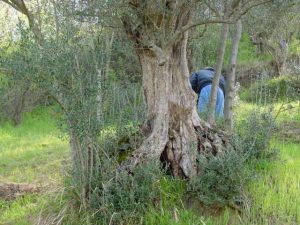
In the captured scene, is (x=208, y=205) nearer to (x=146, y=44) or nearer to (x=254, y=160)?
(x=254, y=160)

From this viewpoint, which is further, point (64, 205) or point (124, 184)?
point (64, 205)

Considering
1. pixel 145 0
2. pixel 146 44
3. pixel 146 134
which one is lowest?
pixel 146 134

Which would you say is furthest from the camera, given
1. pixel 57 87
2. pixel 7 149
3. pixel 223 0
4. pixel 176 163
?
pixel 7 149

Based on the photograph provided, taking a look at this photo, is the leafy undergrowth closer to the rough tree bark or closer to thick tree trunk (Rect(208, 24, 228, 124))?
the rough tree bark

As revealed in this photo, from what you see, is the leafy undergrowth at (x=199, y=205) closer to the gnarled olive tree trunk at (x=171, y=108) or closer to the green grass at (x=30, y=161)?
the green grass at (x=30, y=161)

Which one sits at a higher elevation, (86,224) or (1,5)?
(1,5)

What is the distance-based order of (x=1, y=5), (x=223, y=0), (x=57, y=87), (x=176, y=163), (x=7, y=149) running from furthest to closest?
(x=1, y=5), (x=7, y=149), (x=176, y=163), (x=223, y=0), (x=57, y=87)

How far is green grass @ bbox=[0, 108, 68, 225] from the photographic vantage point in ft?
19.7

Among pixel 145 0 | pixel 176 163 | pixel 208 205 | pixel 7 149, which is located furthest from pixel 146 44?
pixel 7 149

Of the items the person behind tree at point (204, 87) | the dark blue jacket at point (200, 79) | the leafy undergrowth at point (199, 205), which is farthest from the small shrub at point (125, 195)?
the dark blue jacket at point (200, 79)

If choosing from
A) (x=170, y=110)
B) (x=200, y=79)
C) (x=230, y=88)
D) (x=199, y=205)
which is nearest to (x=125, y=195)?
(x=199, y=205)

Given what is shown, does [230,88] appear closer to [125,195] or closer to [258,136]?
[258,136]

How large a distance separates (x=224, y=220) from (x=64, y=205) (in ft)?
6.01

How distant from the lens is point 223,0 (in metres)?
5.04
